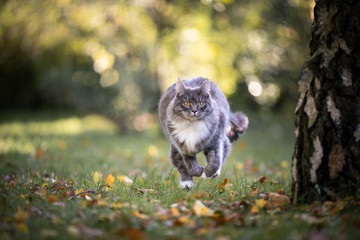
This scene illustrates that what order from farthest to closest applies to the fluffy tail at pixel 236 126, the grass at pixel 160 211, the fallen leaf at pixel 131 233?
the fluffy tail at pixel 236 126, the grass at pixel 160 211, the fallen leaf at pixel 131 233

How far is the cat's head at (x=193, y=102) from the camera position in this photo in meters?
4.31

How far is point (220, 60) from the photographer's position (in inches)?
467

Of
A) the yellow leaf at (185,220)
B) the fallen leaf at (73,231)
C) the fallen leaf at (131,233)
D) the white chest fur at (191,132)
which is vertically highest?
the white chest fur at (191,132)

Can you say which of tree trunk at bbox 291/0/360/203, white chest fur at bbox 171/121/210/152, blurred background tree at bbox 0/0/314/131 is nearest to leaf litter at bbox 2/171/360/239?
tree trunk at bbox 291/0/360/203

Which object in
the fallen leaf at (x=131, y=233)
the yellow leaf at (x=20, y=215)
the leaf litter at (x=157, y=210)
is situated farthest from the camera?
the yellow leaf at (x=20, y=215)

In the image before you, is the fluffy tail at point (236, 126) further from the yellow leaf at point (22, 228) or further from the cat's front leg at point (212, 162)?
the yellow leaf at point (22, 228)

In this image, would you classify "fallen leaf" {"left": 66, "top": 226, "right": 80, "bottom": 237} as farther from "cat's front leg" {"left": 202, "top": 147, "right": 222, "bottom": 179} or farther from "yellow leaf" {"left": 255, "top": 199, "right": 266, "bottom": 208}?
"cat's front leg" {"left": 202, "top": 147, "right": 222, "bottom": 179}

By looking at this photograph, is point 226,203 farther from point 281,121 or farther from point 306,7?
point 281,121

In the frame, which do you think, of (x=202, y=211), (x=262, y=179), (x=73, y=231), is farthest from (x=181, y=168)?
(x=73, y=231)

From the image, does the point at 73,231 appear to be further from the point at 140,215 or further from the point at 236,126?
the point at 236,126

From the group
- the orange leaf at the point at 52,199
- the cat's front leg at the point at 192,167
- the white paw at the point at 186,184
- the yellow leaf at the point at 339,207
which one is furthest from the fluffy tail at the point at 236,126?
the orange leaf at the point at 52,199

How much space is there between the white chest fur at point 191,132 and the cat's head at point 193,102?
7 centimetres

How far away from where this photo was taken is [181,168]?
4555mm

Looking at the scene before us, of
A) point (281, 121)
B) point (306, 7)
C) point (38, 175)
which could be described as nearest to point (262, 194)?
point (38, 175)
